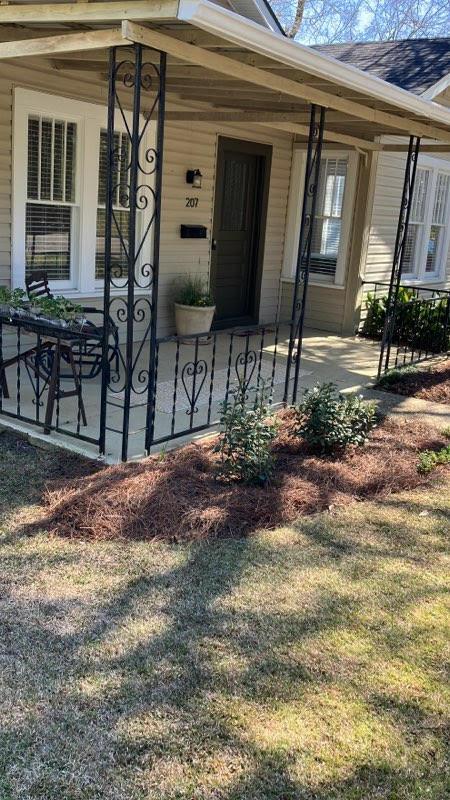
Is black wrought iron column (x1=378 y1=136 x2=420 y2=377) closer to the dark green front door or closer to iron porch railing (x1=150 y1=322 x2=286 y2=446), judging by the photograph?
iron porch railing (x1=150 y1=322 x2=286 y2=446)

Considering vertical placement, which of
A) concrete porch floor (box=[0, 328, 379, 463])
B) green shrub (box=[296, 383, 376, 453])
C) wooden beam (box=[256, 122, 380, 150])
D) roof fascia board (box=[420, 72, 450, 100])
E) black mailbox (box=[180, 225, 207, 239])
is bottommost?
concrete porch floor (box=[0, 328, 379, 463])

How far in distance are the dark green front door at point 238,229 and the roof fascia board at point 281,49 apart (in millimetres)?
3453

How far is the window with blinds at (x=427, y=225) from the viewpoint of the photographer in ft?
36.5

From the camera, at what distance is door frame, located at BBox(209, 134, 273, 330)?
28.6ft

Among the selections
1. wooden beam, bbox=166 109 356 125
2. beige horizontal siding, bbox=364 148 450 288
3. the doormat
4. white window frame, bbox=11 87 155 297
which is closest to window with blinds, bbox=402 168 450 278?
beige horizontal siding, bbox=364 148 450 288

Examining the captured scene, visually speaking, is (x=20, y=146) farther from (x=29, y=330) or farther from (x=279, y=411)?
(x=279, y=411)

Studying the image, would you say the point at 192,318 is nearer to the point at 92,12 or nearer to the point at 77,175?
the point at 77,175

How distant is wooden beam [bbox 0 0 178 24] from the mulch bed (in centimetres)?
439

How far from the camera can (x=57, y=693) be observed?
2557mm

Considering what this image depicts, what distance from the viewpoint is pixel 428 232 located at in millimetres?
11414

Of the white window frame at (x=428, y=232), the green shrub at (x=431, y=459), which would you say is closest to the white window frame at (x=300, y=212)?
the white window frame at (x=428, y=232)

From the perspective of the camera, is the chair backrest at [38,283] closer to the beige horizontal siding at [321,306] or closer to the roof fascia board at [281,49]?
the roof fascia board at [281,49]

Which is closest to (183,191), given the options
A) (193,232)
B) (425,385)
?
(193,232)

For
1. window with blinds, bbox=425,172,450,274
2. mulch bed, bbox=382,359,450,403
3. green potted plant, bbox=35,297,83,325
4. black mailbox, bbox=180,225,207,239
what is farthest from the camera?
window with blinds, bbox=425,172,450,274
